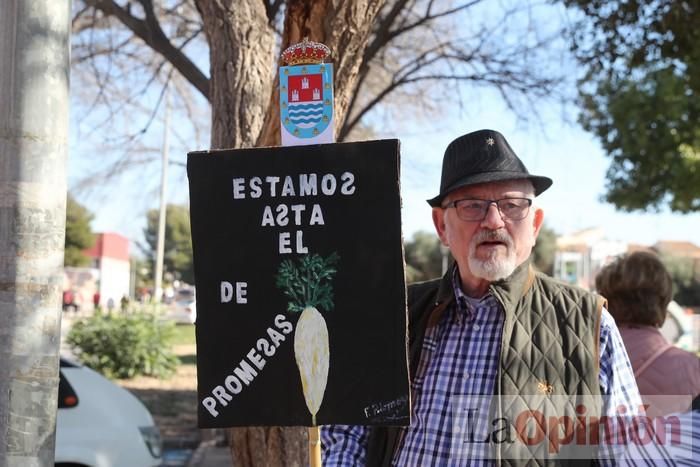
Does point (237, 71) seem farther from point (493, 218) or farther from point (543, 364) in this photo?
point (543, 364)

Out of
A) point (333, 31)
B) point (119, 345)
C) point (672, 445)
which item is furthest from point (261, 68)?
point (119, 345)

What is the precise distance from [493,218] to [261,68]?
2.56 m

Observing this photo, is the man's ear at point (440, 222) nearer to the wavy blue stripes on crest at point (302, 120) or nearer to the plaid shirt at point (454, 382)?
the plaid shirt at point (454, 382)

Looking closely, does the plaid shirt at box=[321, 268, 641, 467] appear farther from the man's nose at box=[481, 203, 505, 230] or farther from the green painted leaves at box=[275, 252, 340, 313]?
the green painted leaves at box=[275, 252, 340, 313]

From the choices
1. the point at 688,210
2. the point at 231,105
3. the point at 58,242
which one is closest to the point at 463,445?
the point at 58,242

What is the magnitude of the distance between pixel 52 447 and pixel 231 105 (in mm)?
2609

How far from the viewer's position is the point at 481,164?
2420mm

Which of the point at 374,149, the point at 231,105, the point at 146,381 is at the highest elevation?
the point at 231,105

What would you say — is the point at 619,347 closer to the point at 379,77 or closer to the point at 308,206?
the point at 308,206

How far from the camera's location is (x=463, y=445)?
2318 millimetres

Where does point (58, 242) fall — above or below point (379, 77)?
below

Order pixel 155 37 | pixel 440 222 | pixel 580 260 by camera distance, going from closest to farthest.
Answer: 1. pixel 440 222
2. pixel 155 37
3. pixel 580 260

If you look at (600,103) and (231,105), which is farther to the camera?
(600,103)

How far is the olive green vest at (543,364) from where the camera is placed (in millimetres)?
2252
